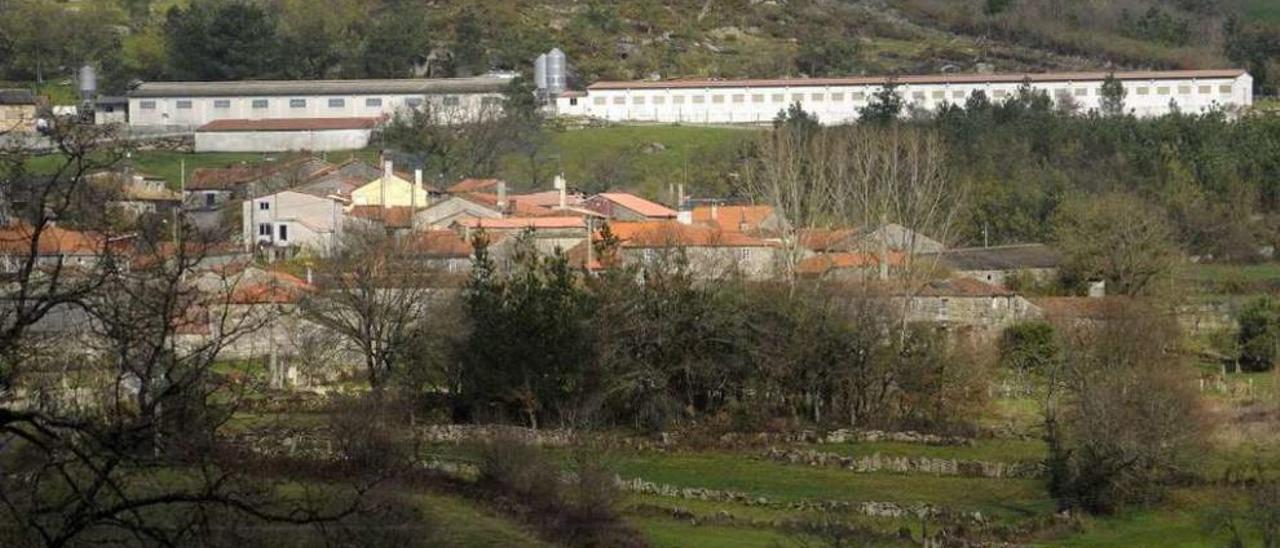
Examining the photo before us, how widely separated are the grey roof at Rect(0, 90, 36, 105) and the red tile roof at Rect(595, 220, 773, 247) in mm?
26850

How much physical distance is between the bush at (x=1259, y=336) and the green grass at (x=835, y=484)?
40.7 feet

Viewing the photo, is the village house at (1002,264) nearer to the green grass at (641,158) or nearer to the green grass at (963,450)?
the green grass at (963,450)

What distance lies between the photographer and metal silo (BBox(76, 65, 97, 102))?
264 ft

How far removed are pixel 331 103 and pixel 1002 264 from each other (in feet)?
99.3

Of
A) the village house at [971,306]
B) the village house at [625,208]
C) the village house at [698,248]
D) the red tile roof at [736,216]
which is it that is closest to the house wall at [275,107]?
the village house at [625,208]

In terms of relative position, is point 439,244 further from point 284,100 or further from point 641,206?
point 284,100

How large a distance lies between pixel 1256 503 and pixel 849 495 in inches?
234

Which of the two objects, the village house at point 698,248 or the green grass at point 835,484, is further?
the village house at point 698,248

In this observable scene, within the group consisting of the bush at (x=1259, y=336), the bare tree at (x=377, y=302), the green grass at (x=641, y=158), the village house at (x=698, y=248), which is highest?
the green grass at (x=641, y=158)

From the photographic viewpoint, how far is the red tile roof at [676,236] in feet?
163

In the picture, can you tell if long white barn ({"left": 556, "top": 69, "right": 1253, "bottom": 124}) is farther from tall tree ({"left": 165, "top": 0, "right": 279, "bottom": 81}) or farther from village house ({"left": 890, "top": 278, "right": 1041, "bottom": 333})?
village house ({"left": 890, "top": 278, "right": 1041, "bottom": 333})

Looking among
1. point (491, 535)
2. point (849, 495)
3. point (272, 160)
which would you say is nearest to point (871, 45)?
point (272, 160)

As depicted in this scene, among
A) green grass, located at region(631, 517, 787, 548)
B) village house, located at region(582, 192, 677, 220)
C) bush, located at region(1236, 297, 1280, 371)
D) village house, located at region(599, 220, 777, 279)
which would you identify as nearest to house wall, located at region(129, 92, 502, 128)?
village house, located at region(582, 192, 677, 220)

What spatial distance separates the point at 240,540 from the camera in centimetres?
1532
